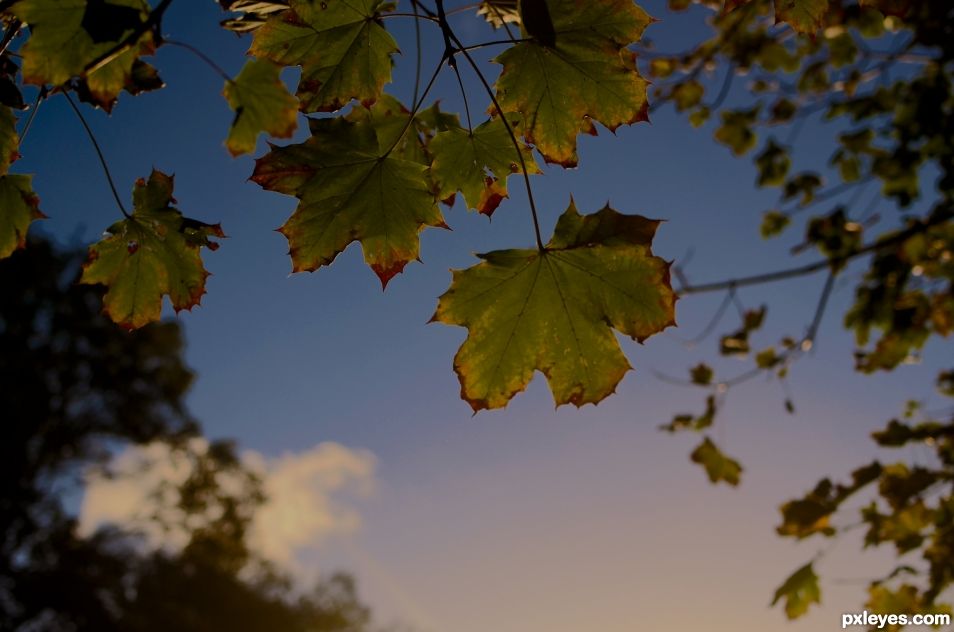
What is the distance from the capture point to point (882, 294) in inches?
131

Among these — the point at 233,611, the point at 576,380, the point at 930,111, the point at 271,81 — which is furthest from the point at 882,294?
the point at 233,611

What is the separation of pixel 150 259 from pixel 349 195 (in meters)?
0.53

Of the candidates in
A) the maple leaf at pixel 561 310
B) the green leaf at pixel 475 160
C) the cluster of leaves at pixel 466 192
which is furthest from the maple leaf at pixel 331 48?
the maple leaf at pixel 561 310

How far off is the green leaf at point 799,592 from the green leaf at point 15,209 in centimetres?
299

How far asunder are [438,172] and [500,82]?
0.83ft

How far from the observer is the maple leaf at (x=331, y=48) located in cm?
114

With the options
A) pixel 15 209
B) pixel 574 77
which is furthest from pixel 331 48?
pixel 15 209

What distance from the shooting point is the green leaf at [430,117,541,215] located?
1348mm

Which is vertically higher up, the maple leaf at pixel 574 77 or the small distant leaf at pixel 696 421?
the small distant leaf at pixel 696 421

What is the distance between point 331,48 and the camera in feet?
3.86

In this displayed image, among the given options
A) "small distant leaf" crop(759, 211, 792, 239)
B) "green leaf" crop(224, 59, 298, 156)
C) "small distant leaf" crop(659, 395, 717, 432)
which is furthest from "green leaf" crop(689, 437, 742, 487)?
"green leaf" crop(224, 59, 298, 156)

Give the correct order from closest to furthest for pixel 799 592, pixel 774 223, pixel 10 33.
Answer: pixel 10 33
pixel 799 592
pixel 774 223

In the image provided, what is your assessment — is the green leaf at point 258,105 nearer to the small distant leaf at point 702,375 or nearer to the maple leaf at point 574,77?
the maple leaf at point 574,77

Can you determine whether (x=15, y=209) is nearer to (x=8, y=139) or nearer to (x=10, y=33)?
(x=8, y=139)
